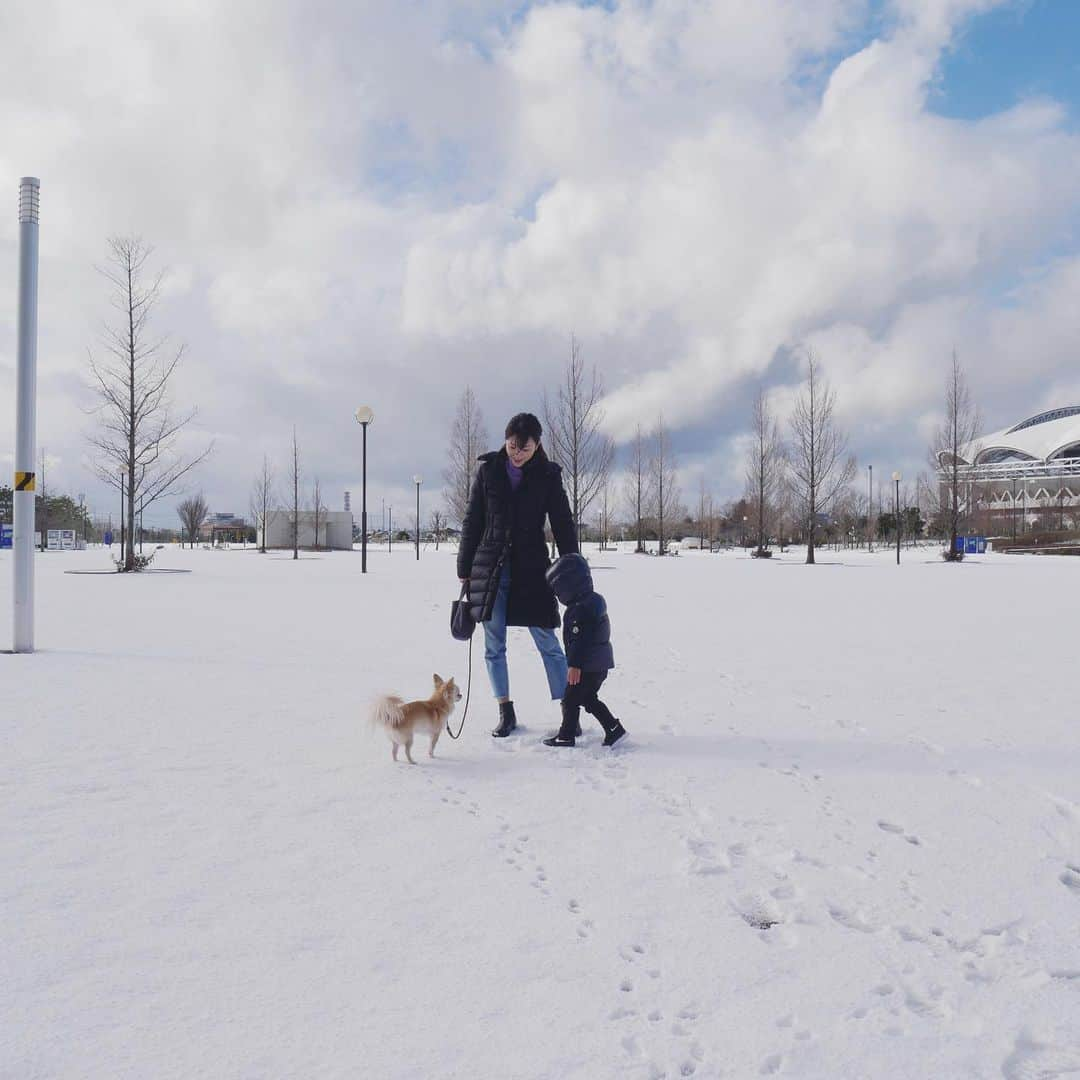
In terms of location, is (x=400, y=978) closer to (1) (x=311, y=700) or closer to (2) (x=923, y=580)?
(1) (x=311, y=700)

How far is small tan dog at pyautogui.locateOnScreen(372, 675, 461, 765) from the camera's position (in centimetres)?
423

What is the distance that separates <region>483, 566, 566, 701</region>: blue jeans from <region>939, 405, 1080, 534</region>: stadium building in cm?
7120

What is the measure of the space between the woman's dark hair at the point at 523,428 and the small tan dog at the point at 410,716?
1.58m

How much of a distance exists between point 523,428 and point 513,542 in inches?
29.0

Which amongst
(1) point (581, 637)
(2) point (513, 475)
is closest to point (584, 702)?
(1) point (581, 637)

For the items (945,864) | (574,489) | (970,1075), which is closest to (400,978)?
(970,1075)

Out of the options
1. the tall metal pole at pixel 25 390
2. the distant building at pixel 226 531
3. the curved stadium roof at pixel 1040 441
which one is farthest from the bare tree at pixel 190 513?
the curved stadium roof at pixel 1040 441

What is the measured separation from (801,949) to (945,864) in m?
1.01

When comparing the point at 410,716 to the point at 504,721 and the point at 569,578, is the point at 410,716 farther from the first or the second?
the point at 569,578

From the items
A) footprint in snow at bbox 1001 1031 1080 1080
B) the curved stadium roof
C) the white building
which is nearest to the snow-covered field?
footprint in snow at bbox 1001 1031 1080 1080

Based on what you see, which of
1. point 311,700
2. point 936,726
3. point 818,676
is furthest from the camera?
point 818,676

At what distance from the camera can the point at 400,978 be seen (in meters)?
2.18

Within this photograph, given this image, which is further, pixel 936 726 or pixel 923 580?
pixel 923 580

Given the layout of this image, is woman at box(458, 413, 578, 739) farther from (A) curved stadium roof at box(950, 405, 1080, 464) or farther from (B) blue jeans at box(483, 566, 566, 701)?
(A) curved stadium roof at box(950, 405, 1080, 464)
